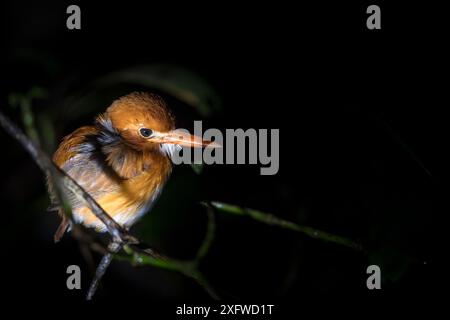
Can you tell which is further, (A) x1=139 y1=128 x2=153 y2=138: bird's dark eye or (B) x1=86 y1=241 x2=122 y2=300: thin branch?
(A) x1=139 y1=128 x2=153 y2=138: bird's dark eye

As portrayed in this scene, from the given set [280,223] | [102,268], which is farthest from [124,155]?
[280,223]

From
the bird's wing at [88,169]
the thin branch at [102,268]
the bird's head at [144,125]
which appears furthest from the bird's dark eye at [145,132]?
the thin branch at [102,268]

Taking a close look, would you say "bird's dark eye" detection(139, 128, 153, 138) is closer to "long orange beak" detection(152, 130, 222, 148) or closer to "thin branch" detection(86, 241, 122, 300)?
"long orange beak" detection(152, 130, 222, 148)

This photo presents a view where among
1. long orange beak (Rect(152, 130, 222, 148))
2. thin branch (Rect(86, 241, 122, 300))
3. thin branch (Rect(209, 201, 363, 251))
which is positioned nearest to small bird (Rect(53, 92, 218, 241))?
long orange beak (Rect(152, 130, 222, 148))

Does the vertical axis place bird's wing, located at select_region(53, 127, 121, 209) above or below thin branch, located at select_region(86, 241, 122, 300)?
above

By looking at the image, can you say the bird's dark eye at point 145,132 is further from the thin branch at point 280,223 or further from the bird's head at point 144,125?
the thin branch at point 280,223

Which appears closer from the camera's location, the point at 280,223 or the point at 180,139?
the point at 280,223

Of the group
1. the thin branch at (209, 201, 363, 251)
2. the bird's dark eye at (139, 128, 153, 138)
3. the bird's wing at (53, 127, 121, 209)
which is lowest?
the thin branch at (209, 201, 363, 251)

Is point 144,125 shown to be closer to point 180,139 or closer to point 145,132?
point 145,132
